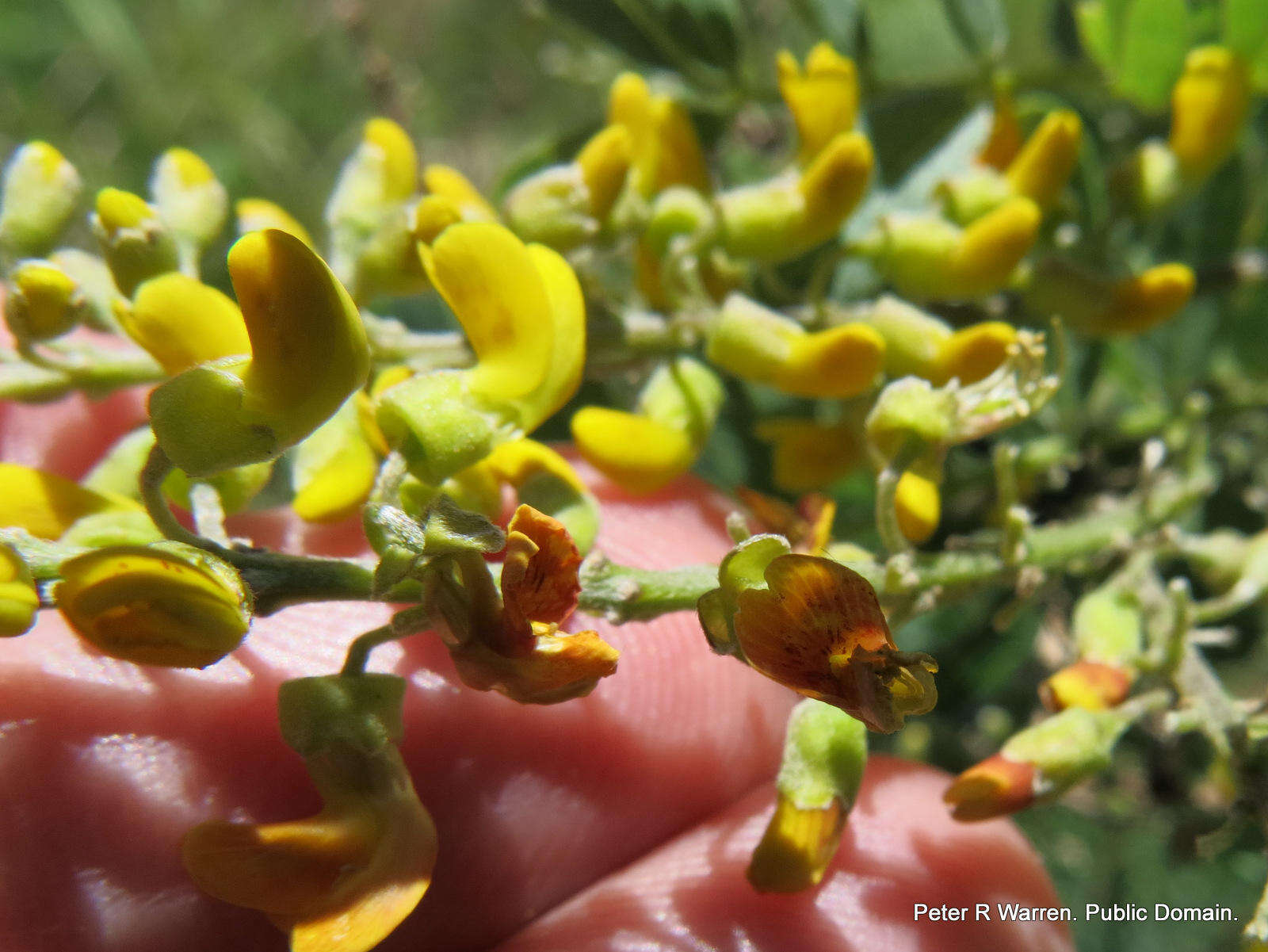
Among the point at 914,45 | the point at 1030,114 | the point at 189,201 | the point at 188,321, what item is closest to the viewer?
the point at 188,321

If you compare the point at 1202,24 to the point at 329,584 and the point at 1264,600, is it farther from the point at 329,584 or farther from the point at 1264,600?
the point at 329,584

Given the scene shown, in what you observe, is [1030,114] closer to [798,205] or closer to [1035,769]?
[798,205]

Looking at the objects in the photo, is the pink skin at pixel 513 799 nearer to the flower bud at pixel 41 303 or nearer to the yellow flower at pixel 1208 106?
the flower bud at pixel 41 303

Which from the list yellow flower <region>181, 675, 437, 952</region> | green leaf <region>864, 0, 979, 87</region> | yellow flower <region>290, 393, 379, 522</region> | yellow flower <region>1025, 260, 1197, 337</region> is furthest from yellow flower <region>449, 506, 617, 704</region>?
green leaf <region>864, 0, 979, 87</region>

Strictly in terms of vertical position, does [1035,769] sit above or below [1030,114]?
below

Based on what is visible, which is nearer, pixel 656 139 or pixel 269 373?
pixel 269 373

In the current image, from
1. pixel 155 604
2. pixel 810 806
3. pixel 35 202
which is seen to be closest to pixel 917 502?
pixel 810 806
